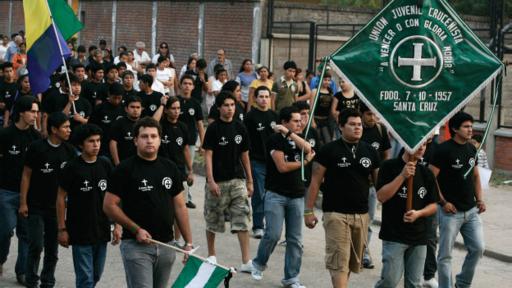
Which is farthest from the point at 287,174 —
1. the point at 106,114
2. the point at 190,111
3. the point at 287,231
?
the point at 190,111

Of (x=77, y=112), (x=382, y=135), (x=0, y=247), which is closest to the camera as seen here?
(x=0, y=247)

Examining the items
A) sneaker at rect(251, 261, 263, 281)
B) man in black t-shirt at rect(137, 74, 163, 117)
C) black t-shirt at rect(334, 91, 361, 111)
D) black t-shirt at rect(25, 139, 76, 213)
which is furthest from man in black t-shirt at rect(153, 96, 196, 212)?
black t-shirt at rect(334, 91, 361, 111)

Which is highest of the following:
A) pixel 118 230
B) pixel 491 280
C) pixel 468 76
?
pixel 468 76

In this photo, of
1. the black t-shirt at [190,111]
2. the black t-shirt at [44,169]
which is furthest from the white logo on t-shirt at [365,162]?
the black t-shirt at [190,111]

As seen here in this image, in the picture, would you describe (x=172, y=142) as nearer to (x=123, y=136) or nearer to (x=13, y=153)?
(x=123, y=136)

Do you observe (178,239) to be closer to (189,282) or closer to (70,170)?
(70,170)

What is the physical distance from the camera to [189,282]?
759 centimetres

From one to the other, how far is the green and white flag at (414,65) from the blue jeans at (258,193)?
4302 mm

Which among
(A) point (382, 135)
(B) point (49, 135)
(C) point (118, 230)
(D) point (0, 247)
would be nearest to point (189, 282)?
(C) point (118, 230)

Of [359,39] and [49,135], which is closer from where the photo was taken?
[359,39]

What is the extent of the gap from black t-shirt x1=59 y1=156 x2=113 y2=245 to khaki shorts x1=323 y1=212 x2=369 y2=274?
2.00 meters

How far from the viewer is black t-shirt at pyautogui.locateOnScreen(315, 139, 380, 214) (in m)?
9.36

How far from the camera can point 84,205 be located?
30.0 feet

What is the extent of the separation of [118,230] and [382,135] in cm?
422
